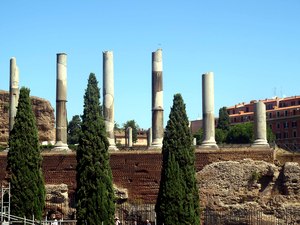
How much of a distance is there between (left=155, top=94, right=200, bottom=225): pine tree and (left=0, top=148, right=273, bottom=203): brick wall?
A: 4260 mm

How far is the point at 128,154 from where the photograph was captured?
27375mm

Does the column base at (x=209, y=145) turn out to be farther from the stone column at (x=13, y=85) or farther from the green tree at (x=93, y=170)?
the stone column at (x=13, y=85)

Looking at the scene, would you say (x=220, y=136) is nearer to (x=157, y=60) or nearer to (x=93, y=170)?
(x=157, y=60)

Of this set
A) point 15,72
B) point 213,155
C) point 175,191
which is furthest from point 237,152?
point 15,72

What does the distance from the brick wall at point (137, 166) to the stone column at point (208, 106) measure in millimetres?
962

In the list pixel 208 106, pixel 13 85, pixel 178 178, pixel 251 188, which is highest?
pixel 13 85

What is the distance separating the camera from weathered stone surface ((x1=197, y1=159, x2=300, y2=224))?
24.4 m

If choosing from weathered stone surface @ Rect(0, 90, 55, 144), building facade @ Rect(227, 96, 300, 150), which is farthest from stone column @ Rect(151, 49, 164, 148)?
building facade @ Rect(227, 96, 300, 150)

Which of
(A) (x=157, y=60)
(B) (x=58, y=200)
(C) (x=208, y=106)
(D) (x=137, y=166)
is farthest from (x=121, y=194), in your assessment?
(A) (x=157, y=60)

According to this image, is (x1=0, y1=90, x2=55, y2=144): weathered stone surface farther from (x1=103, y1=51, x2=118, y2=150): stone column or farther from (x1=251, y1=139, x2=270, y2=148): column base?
(x1=251, y1=139, x2=270, y2=148): column base

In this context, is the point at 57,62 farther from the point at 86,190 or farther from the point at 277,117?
the point at 277,117

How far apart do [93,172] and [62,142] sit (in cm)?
744

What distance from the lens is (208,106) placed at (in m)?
27.5

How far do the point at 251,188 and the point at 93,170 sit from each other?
22.0ft
